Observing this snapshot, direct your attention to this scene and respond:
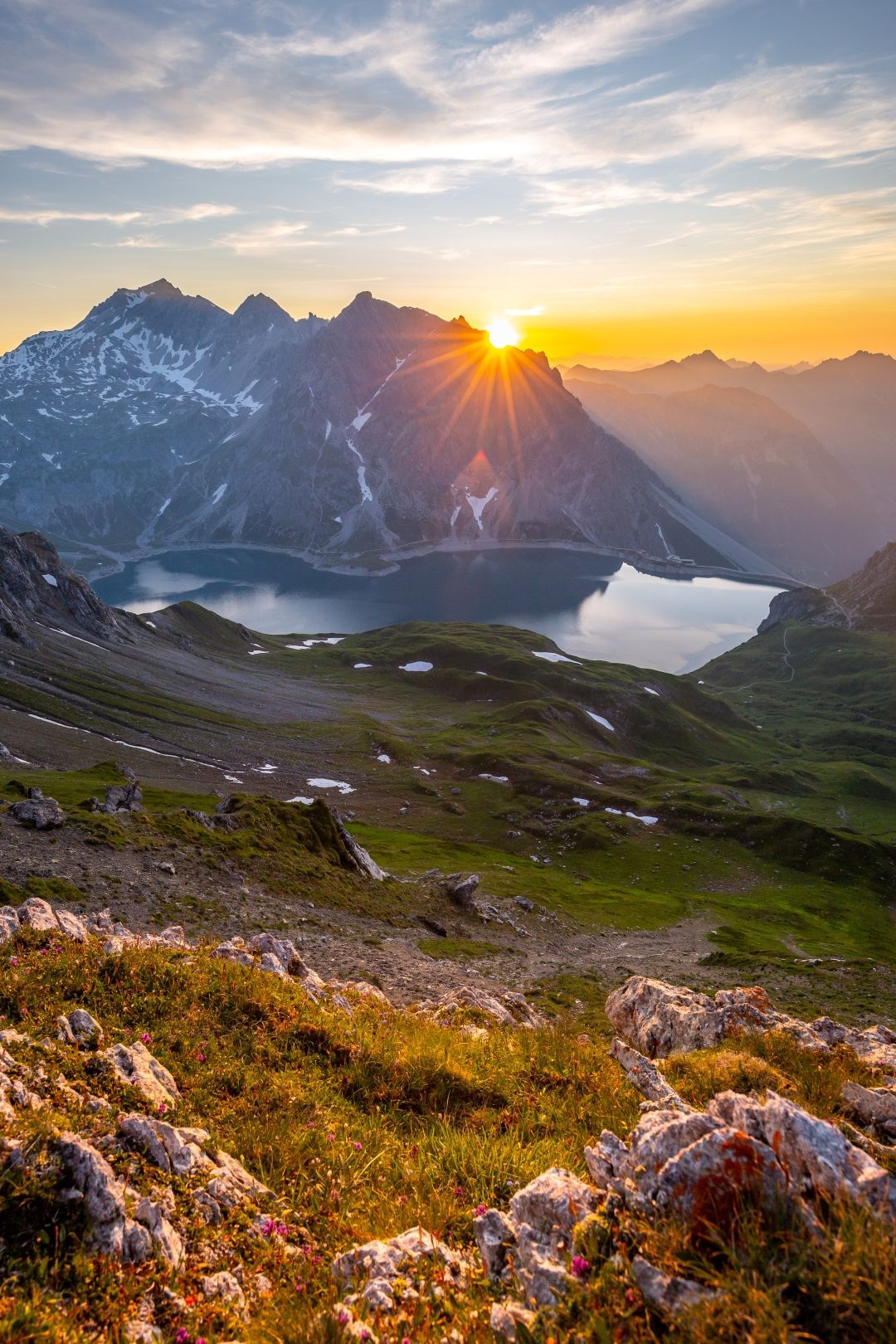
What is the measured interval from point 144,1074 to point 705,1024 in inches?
599

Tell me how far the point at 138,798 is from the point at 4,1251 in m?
50.3

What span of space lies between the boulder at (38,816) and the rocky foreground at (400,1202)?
2799cm

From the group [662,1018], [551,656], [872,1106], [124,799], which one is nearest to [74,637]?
[124,799]

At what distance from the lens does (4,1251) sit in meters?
7.08

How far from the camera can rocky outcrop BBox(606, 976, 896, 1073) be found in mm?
18656

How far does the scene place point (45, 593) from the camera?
480 feet

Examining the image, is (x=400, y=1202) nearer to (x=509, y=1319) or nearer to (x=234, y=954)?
(x=509, y=1319)

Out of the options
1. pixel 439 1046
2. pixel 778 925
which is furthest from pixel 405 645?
pixel 439 1046

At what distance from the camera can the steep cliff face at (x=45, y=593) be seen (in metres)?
138

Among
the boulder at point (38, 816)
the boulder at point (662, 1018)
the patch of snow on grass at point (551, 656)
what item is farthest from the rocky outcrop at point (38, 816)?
the patch of snow on grass at point (551, 656)

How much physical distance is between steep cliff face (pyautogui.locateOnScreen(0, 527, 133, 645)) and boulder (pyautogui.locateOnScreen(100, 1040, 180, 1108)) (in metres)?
139

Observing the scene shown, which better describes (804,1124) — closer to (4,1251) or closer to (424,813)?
(4,1251)

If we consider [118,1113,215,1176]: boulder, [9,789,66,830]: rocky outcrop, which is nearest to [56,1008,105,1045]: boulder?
[118,1113,215,1176]: boulder

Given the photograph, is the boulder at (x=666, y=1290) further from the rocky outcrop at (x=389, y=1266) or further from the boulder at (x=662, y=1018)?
the boulder at (x=662, y=1018)
